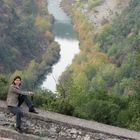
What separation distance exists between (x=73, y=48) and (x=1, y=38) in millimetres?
13009

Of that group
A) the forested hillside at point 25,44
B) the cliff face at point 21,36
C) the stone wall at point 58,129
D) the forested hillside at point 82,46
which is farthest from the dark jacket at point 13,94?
the cliff face at point 21,36

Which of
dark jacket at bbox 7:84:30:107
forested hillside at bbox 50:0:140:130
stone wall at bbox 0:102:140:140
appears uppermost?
forested hillside at bbox 50:0:140:130

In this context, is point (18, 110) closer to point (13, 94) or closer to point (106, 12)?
point (13, 94)

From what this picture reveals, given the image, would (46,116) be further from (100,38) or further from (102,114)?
(100,38)

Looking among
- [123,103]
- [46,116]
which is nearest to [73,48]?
[123,103]

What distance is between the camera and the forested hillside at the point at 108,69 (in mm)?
19672

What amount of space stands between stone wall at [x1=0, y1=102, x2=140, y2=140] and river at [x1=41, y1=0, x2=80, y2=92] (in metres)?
45.6

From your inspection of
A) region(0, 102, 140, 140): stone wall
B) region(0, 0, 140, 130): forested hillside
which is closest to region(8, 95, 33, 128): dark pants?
region(0, 102, 140, 140): stone wall

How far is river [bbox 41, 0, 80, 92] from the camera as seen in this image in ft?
219

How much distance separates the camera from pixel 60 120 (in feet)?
45.8

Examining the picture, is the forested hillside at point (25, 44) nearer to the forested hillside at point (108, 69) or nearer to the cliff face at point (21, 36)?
the cliff face at point (21, 36)

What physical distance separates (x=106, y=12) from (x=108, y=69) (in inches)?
1414

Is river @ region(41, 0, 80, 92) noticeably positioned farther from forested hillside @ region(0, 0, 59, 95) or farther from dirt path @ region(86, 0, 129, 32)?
dirt path @ region(86, 0, 129, 32)

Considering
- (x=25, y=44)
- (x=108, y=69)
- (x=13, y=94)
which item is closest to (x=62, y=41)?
(x=25, y=44)
